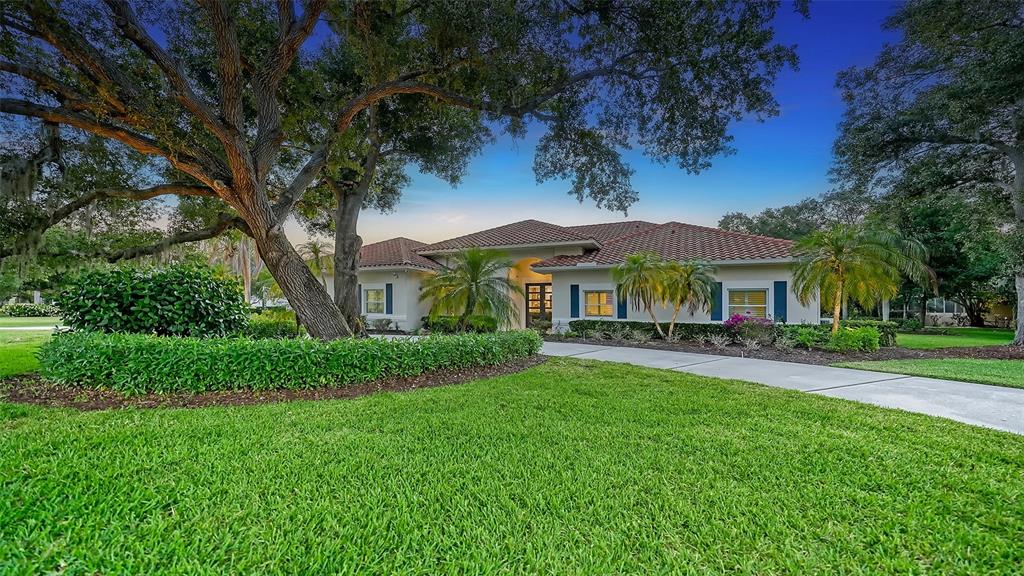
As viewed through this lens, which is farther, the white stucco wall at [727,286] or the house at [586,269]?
the house at [586,269]

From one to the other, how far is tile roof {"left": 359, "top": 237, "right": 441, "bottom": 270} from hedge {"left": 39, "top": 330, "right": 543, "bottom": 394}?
10089mm

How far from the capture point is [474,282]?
37.0ft

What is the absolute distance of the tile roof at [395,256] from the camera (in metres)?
17.7

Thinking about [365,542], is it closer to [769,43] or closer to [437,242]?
[769,43]

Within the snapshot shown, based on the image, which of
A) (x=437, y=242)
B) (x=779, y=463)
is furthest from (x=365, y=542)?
(x=437, y=242)

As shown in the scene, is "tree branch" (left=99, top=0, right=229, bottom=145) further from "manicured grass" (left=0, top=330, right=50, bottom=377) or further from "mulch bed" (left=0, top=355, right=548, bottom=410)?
"manicured grass" (left=0, top=330, right=50, bottom=377)

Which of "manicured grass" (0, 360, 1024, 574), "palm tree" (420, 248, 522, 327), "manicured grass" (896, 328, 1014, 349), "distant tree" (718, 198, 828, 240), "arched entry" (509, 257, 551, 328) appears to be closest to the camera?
"manicured grass" (0, 360, 1024, 574)

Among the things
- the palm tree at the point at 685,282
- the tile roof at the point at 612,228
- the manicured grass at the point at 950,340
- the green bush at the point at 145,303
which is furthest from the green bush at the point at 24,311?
the manicured grass at the point at 950,340

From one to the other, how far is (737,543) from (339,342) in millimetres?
5759

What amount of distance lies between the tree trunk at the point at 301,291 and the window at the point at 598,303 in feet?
31.7

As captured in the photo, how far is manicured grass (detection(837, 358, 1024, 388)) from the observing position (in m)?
7.33

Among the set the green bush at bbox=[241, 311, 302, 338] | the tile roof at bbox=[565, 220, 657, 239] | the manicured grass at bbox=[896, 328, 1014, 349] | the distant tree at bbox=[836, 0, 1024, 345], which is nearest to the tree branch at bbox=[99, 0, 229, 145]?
the green bush at bbox=[241, 311, 302, 338]

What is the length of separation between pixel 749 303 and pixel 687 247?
2.84 m

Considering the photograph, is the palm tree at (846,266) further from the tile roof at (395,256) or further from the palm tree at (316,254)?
the palm tree at (316,254)
